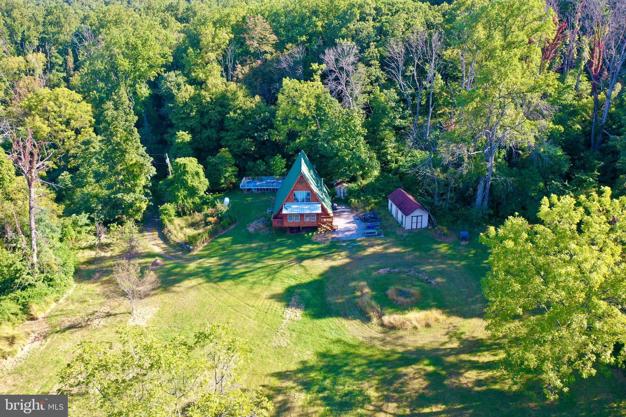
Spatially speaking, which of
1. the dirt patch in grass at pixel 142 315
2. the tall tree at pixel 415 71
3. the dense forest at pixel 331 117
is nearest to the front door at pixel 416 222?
the dense forest at pixel 331 117

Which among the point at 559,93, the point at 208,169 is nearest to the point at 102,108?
the point at 208,169

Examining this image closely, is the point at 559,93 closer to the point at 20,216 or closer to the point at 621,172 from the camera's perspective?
the point at 621,172

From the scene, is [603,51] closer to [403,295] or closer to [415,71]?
[415,71]

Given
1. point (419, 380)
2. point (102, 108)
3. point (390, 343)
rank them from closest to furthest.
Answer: point (419, 380)
point (390, 343)
point (102, 108)

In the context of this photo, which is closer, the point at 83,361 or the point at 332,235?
the point at 83,361

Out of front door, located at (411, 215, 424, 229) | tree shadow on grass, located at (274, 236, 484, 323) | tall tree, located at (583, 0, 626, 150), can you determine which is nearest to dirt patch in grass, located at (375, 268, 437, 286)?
tree shadow on grass, located at (274, 236, 484, 323)

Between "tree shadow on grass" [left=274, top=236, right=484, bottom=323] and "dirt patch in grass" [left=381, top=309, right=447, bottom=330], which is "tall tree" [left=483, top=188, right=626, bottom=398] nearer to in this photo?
"dirt patch in grass" [left=381, top=309, right=447, bottom=330]

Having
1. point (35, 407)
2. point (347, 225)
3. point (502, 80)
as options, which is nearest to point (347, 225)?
point (347, 225)

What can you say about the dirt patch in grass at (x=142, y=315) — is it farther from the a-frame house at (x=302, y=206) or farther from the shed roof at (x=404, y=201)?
the shed roof at (x=404, y=201)
